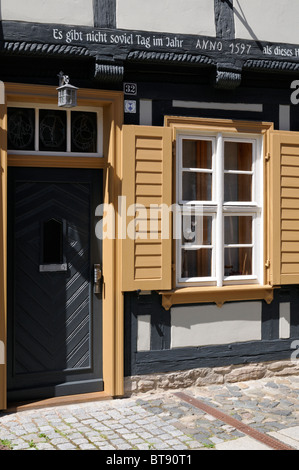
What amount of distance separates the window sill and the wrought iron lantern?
2201 millimetres

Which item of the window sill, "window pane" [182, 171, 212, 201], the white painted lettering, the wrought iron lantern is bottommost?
the window sill

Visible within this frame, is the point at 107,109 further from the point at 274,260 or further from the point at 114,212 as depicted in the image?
the point at 274,260

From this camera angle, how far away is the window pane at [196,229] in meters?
7.47

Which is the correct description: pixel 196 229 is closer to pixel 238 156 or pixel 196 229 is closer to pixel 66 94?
pixel 238 156

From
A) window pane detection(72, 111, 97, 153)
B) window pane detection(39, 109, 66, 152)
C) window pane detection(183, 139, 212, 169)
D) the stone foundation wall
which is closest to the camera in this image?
window pane detection(39, 109, 66, 152)

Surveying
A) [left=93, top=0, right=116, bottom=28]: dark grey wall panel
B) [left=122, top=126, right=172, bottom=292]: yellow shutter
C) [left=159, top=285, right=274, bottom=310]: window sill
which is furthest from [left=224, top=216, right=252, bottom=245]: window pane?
[left=93, top=0, right=116, bottom=28]: dark grey wall panel

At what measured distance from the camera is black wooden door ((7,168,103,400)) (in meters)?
6.76

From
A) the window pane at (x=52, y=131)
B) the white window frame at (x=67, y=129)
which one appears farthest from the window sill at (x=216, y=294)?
the window pane at (x=52, y=131)

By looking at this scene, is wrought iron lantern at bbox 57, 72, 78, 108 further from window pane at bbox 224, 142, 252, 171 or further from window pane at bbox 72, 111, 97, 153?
window pane at bbox 224, 142, 252, 171

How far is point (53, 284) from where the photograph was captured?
6.92 metres

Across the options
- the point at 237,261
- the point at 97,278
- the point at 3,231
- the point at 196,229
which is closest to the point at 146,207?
the point at 196,229

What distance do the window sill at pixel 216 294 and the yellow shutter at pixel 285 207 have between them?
20 centimetres

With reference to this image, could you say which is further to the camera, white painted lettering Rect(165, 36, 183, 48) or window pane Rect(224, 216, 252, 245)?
window pane Rect(224, 216, 252, 245)

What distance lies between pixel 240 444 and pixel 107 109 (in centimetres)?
361
